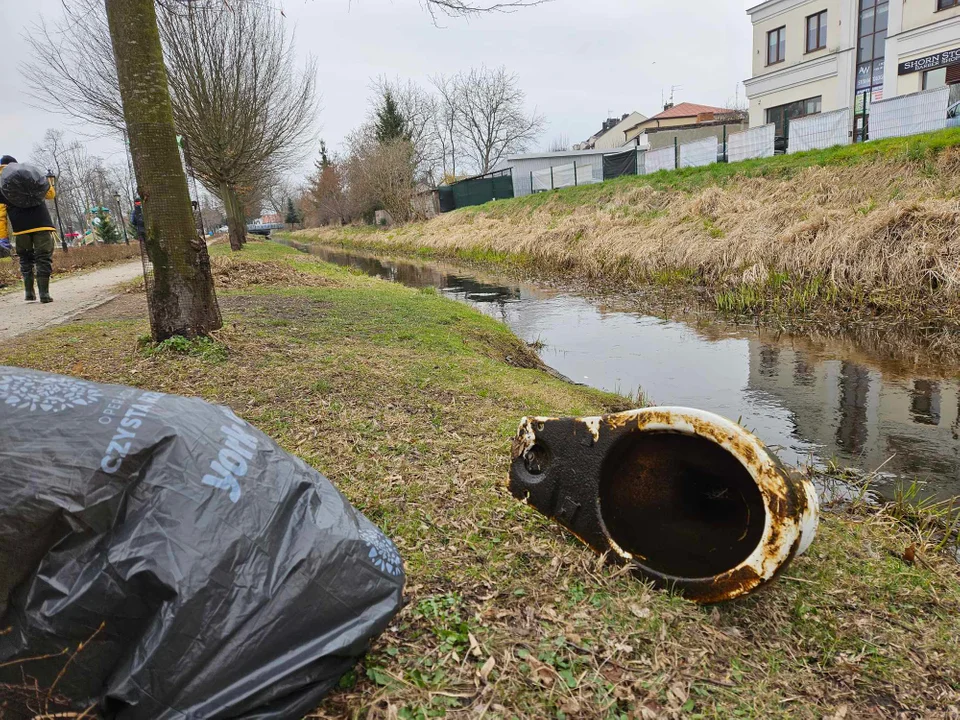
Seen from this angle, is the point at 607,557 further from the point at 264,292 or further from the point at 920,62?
the point at 920,62

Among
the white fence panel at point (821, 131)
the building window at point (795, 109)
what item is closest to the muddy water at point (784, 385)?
the white fence panel at point (821, 131)

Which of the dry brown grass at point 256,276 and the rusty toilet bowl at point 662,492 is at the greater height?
the dry brown grass at point 256,276

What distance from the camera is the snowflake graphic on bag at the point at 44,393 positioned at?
67.7 inches

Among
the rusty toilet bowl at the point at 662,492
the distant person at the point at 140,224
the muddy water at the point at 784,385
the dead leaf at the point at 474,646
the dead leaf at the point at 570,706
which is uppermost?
the distant person at the point at 140,224

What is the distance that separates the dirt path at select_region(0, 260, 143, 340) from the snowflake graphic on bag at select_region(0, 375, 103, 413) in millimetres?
5893

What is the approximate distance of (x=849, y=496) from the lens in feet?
13.3

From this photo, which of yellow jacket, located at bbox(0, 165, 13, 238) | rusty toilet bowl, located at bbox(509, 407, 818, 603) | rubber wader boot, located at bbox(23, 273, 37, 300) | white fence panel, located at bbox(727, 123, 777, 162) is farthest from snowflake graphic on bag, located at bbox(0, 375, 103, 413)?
white fence panel, located at bbox(727, 123, 777, 162)

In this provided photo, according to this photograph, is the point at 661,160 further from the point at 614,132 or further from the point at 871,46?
the point at 614,132

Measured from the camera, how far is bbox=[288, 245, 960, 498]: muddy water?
187 inches

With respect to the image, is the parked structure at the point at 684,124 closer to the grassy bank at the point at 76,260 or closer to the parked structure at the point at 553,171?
the parked structure at the point at 553,171

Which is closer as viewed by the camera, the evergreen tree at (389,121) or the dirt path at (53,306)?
the dirt path at (53,306)

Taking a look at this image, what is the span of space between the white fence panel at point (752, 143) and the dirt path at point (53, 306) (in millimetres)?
17792

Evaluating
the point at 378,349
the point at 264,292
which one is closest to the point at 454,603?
the point at 378,349

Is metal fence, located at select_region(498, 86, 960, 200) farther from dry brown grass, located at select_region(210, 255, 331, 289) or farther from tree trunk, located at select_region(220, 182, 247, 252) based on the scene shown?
tree trunk, located at select_region(220, 182, 247, 252)
